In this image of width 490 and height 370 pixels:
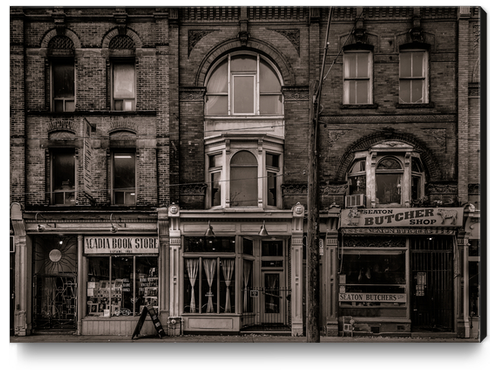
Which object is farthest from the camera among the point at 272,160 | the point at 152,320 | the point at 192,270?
the point at 192,270

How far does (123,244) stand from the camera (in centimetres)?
956

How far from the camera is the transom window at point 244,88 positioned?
9.30m

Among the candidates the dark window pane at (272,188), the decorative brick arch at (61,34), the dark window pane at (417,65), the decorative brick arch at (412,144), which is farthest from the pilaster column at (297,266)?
the decorative brick arch at (61,34)

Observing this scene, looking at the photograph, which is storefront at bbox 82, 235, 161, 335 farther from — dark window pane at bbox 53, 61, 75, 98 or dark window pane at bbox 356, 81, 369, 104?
dark window pane at bbox 356, 81, 369, 104

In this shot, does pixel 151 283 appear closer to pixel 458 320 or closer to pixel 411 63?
pixel 458 320

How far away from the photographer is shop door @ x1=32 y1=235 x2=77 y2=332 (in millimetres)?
9000

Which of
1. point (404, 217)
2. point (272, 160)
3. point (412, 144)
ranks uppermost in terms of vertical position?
point (412, 144)

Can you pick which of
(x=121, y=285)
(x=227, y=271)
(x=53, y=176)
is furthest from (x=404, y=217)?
(x=53, y=176)

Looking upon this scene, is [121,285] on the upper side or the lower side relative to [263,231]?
lower

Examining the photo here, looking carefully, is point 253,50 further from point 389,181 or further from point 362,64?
point 389,181

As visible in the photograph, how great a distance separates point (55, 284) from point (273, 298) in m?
3.62

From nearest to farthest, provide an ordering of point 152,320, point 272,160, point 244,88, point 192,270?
point 152,320 → point 272,160 → point 244,88 → point 192,270

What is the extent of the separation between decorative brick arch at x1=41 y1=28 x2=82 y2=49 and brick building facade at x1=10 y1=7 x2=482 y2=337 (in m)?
0.02

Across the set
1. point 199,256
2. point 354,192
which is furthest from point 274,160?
point 199,256
